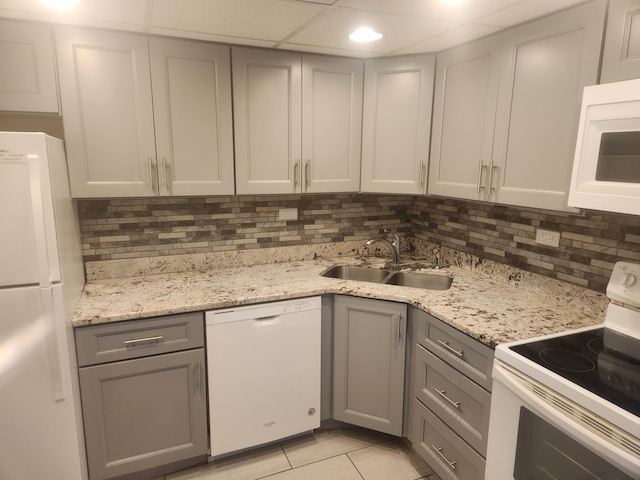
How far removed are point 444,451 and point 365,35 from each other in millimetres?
2021

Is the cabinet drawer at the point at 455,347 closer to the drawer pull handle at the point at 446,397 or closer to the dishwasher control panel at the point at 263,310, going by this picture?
the drawer pull handle at the point at 446,397

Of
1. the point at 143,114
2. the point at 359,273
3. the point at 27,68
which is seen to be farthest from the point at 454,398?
the point at 27,68

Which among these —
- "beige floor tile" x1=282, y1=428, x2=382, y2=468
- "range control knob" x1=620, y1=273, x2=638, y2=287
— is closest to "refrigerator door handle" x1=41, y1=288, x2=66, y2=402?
"beige floor tile" x1=282, y1=428, x2=382, y2=468

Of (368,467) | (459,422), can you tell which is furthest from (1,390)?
(459,422)

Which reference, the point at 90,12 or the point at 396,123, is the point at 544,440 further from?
the point at 90,12

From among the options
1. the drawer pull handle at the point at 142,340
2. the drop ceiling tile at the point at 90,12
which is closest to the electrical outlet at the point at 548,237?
the drawer pull handle at the point at 142,340

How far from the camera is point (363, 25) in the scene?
183 cm

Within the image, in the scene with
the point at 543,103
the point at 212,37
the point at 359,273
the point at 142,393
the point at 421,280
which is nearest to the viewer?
the point at 543,103

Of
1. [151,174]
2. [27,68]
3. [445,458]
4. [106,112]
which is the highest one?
[27,68]

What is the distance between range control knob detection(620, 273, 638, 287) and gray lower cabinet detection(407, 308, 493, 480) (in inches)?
22.4

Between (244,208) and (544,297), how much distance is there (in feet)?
5.76

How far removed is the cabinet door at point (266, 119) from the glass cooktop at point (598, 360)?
1503mm

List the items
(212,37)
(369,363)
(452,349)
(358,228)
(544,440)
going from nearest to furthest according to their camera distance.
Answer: (544,440) → (452,349) → (212,37) → (369,363) → (358,228)

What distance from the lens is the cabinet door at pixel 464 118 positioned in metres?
1.95
